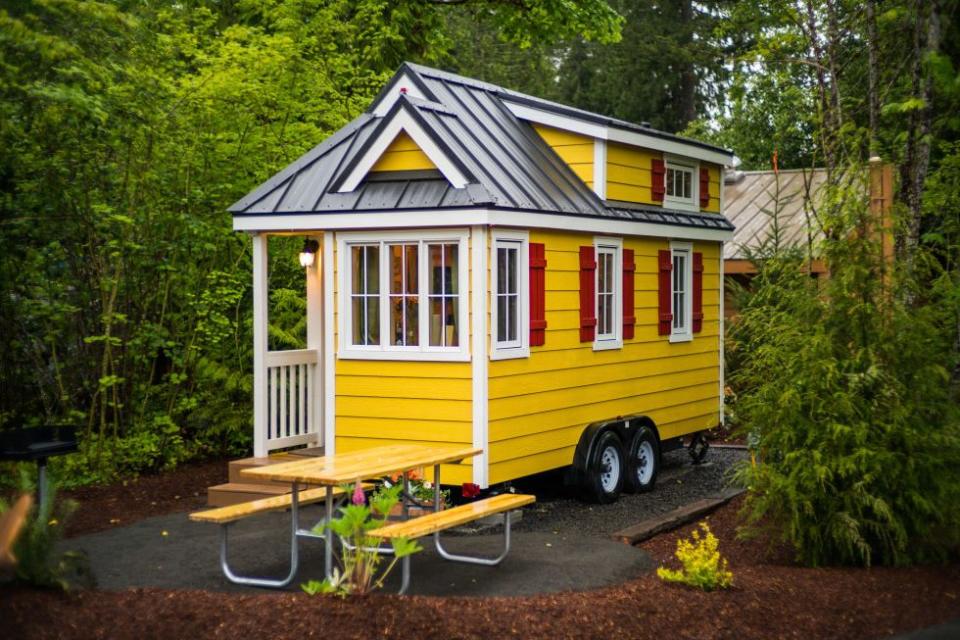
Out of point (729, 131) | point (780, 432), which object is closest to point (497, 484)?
→ point (780, 432)

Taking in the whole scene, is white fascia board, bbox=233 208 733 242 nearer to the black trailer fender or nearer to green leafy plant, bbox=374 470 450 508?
the black trailer fender

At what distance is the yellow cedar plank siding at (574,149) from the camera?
13.4 meters

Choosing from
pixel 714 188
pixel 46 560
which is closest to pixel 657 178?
pixel 714 188

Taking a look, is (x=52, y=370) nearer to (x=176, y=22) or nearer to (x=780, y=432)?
(x=176, y=22)

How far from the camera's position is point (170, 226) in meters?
13.9

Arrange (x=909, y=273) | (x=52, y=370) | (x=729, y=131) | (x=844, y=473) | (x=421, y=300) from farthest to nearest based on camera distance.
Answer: (x=729, y=131) → (x=52, y=370) → (x=421, y=300) → (x=909, y=273) → (x=844, y=473)

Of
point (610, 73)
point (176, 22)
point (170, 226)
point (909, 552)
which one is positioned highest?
point (610, 73)

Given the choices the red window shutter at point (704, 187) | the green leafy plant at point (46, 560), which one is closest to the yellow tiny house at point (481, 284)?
the red window shutter at point (704, 187)

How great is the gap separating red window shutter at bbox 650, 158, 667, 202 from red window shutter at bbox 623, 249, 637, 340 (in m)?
1.05

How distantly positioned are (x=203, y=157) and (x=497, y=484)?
5462mm

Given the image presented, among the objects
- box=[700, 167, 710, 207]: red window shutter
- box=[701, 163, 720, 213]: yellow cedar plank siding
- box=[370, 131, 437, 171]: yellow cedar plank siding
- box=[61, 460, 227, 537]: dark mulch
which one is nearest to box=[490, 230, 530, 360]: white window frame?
box=[370, 131, 437, 171]: yellow cedar plank siding

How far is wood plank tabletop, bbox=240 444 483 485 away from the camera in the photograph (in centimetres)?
819

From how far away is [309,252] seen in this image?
1330 centimetres

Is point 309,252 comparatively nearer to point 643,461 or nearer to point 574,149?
point 574,149
